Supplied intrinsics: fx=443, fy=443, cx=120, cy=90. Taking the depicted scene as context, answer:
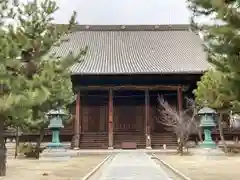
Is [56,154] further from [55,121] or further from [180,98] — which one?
[180,98]

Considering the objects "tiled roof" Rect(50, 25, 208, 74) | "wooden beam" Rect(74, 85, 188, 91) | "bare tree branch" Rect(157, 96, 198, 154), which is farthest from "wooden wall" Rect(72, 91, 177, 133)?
"tiled roof" Rect(50, 25, 208, 74)

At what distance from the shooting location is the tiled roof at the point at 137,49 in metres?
33.6

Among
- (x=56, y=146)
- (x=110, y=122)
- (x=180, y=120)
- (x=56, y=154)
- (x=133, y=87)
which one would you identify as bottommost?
(x=56, y=154)

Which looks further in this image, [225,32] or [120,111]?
[120,111]

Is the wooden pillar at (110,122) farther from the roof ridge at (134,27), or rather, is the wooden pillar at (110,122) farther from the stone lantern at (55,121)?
the roof ridge at (134,27)

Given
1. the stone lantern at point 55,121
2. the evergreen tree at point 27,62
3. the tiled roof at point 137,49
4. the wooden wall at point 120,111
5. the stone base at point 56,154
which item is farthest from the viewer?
the wooden wall at point 120,111

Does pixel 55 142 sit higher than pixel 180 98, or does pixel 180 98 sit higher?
pixel 180 98

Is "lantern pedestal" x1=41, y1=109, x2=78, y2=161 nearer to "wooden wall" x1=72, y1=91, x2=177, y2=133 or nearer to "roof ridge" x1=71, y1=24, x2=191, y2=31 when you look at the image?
"wooden wall" x1=72, y1=91, x2=177, y2=133

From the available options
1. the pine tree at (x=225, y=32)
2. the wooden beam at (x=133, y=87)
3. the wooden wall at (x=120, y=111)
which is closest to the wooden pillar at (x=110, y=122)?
the wooden beam at (x=133, y=87)

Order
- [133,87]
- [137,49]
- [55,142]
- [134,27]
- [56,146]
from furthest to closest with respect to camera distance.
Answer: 1. [134,27]
2. [137,49]
3. [133,87]
4. [55,142]
5. [56,146]

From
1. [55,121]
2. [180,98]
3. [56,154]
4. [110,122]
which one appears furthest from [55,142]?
[180,98]

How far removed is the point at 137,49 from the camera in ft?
130

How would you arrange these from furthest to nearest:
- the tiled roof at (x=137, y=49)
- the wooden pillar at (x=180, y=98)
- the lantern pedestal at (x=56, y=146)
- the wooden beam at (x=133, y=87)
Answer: the tiled roof at (x=137, y=49) < the wooden beam at (x=133, y=87) < the wooden pillar at (x=180, y=98) < the lantern pedestal at (x=56, y=146)

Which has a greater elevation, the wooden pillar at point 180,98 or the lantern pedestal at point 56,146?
the wooden pillar at point 180,98
